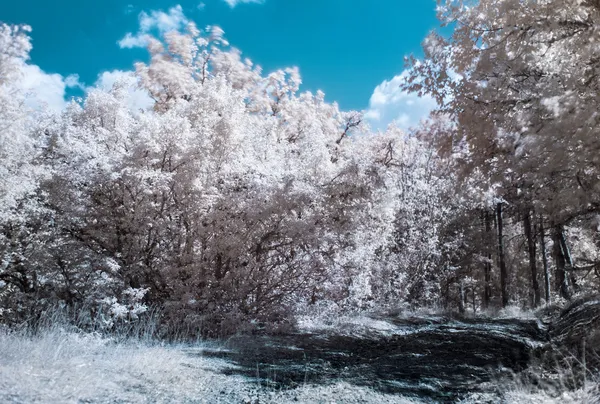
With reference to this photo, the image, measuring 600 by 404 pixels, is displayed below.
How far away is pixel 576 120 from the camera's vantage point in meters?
5.62

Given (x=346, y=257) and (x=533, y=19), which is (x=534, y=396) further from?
(x=346, y=257)

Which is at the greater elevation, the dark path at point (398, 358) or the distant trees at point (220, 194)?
the distant trees at point (220, 194)

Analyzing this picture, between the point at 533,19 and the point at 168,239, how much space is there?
8520mm

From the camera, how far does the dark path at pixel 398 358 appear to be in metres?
6.94

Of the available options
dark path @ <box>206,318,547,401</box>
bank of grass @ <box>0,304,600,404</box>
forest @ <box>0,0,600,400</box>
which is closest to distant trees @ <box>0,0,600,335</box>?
forest @ <box>0,0,600,400</box>

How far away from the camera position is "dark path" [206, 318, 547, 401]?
694 centimetres

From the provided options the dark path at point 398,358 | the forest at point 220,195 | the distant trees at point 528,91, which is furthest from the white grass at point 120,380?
the distant trees at point 528,91

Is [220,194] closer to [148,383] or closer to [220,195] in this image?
[220,195]

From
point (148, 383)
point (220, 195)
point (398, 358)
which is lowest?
point (148, 383)

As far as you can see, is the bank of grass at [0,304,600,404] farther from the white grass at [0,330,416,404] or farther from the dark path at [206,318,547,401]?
the dark path at [206,318,547,401]

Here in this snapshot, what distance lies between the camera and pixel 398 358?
8961 millimetres

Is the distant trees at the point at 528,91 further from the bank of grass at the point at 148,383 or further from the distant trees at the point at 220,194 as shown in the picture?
the bank of grass at the point at 148,383

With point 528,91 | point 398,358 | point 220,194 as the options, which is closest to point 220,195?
point 220,194

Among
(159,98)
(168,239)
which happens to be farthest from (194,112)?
(159,98)
